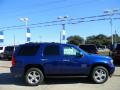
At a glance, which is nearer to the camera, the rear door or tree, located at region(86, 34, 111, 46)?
the rear door

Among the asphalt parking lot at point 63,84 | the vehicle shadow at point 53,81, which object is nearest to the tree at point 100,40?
the vehicle shadow at point 53,81

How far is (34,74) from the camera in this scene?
1379 cm

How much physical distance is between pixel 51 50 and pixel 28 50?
1.01 m

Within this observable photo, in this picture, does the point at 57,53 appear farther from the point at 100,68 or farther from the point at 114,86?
the point at 114,86

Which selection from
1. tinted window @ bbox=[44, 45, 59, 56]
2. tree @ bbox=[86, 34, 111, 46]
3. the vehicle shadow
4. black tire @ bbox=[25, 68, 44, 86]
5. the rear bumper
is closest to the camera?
black tire @ bbox=[25, 68, 44, 86]

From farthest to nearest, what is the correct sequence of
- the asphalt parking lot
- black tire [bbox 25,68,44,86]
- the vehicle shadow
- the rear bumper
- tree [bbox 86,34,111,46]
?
tree [bbox 86,34,111,46] < the vehicle shadow < the rear bumper < black tire [bbox 25,68,44,86] < the asphalt parking lot

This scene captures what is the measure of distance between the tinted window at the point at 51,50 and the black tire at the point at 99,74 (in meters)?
1.79

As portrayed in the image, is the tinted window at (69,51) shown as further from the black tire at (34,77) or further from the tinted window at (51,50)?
the black tire at (34,77)

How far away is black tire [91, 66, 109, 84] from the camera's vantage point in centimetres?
1384

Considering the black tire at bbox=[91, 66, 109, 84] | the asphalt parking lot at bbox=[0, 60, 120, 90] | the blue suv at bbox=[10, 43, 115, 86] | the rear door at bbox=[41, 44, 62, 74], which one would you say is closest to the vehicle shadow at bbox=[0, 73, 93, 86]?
the asphalt parking lot at bbox=[0, 60, 120, 90]

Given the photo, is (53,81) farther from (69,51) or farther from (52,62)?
(69,51)

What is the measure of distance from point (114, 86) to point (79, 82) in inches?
72.1

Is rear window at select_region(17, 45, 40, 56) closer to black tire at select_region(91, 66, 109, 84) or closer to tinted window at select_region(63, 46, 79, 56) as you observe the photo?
tinted window at select_region(63, 46, 79, 56)

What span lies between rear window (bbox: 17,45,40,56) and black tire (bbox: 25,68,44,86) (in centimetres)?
71
